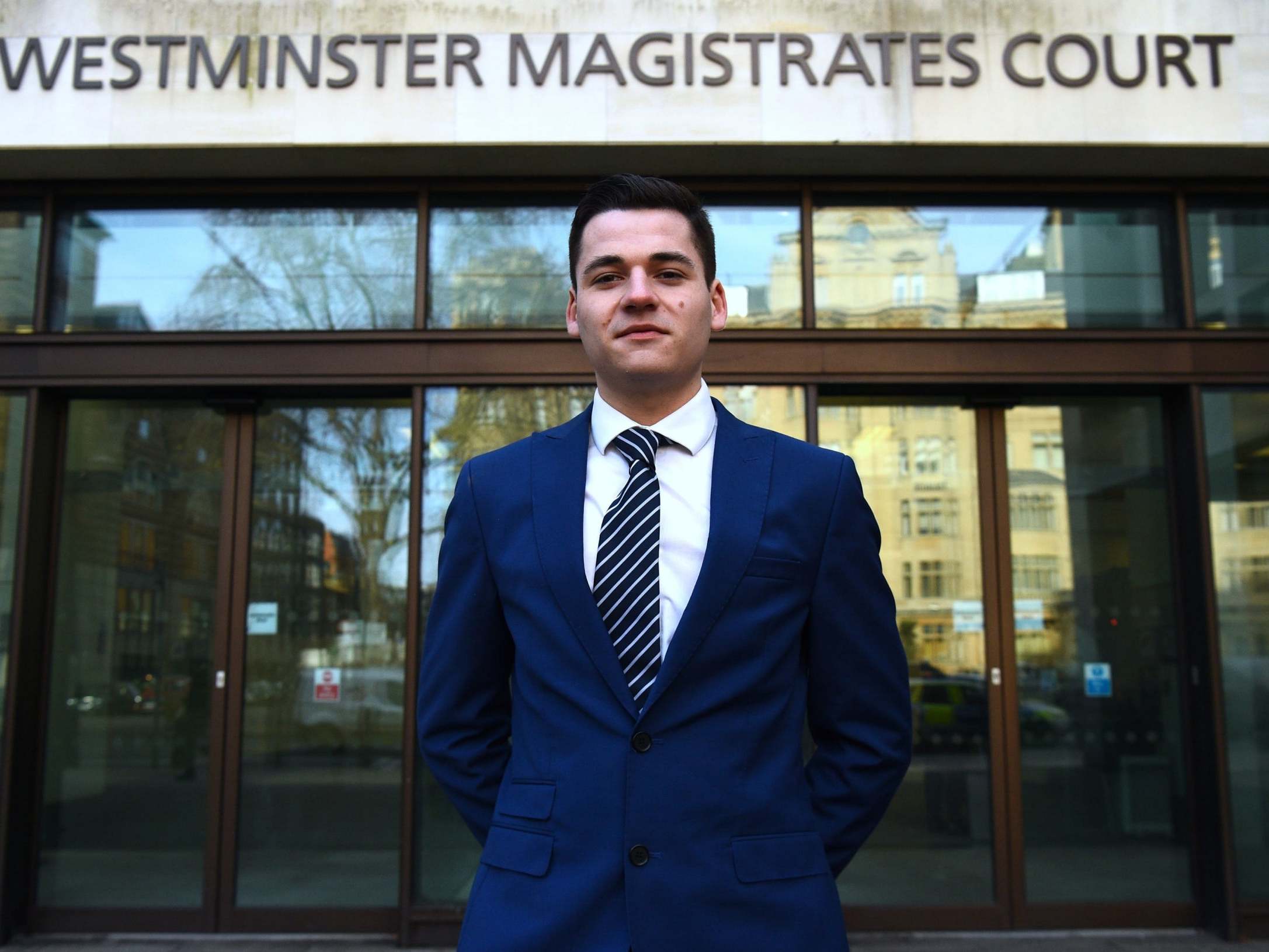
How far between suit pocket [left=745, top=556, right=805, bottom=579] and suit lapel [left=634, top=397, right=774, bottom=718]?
2 centimetres

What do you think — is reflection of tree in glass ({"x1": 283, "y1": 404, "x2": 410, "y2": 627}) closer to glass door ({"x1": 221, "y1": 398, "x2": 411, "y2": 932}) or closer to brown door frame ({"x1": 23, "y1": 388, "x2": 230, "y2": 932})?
glass door ({"x1": 221, "y1": 398, "x2": 411, "y2": 932})

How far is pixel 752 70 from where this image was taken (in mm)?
5992

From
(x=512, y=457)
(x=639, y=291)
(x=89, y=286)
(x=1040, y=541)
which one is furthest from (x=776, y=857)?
(x=89, y=286)

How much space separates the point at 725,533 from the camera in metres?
1.88

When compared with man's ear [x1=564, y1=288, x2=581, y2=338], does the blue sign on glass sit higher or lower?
lower

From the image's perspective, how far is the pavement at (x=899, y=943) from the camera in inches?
234

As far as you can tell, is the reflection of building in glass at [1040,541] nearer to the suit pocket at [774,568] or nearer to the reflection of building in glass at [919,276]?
the reflection of building in glass at [919,276]

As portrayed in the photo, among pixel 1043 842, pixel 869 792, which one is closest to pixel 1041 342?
pixel 1043 842

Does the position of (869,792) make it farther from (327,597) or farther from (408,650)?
(327,597)

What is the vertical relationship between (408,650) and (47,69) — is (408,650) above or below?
below

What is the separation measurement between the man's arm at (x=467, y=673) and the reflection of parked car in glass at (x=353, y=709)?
4.32m

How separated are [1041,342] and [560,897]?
5414 millimetres

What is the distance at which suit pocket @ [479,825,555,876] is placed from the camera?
176cm

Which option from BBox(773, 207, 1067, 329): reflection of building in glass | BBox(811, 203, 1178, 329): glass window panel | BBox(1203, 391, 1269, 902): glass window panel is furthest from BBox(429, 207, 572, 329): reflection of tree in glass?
BBox(1203, 391, 1269, 902): glass window panel
